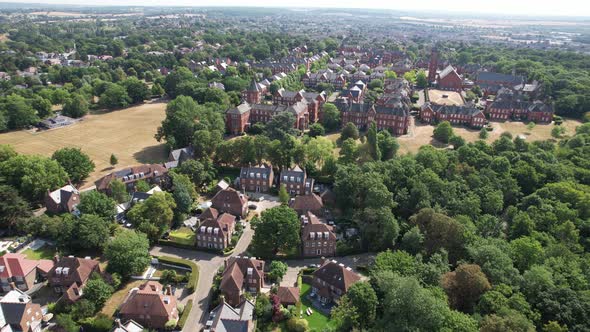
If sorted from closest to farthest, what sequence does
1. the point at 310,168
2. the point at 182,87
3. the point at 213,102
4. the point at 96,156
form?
the point at 310,168, the point at 96,156, the point at 213,102, the point at 182,87

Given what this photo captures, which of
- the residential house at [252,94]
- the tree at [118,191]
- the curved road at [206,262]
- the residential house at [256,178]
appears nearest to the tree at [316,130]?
the residential house at [256,178]

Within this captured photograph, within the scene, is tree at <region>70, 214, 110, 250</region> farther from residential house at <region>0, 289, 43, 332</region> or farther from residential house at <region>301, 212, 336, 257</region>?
residential house at <region>301, 212, 336, 257</region>

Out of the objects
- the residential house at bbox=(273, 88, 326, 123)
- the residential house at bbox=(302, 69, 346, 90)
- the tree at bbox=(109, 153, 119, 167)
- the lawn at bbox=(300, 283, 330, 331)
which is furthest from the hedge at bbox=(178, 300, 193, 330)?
the residential house at bbox=(302, 69, 346, 90)

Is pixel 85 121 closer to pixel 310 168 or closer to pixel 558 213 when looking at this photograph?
pixel 310 168

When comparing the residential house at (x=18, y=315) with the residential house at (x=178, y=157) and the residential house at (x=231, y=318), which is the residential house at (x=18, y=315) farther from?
the residential house at (x=178, y=157)

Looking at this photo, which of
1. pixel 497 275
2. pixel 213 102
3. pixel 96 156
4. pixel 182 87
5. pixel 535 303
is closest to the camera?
pixel 535 303

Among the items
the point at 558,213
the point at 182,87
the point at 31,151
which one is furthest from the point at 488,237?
the point at 182,87

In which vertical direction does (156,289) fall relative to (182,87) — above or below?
below
